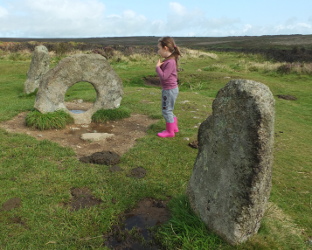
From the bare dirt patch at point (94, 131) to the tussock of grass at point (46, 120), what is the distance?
5.1 inches

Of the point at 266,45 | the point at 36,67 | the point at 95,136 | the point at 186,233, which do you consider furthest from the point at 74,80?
the point at 266,45

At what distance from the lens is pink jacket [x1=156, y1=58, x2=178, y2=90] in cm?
728

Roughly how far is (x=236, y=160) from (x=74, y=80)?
6.61 meters

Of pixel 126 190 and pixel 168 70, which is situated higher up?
pixel 168 70

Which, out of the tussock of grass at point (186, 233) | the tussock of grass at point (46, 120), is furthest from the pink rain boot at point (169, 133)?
the tussock of grass at point (186, 233)

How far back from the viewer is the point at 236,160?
345cm

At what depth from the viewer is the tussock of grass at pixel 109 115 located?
9242 mm

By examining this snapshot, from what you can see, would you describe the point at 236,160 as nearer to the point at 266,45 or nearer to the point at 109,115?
the point at 109,115

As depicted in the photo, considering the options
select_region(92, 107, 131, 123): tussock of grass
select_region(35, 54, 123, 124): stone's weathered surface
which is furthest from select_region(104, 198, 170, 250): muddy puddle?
select_region(35, 54, 123, 124): stone's weathered surface

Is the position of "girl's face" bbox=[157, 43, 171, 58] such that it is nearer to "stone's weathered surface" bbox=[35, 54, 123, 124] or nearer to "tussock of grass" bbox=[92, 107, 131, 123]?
"stone's weathered surface" bbox=[35, 54, 123, 124]

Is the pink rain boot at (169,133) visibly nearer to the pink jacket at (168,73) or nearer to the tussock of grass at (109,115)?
the pink jacket at (168,73)

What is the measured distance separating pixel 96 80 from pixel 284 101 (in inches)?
363

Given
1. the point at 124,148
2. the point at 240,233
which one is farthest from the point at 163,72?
the point at 240,233

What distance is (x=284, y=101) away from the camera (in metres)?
13.9
